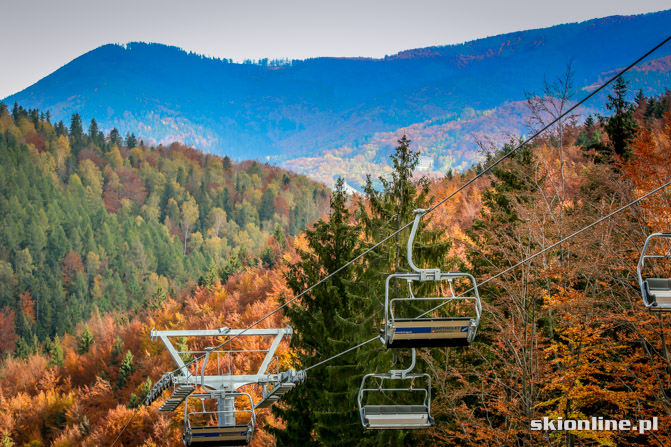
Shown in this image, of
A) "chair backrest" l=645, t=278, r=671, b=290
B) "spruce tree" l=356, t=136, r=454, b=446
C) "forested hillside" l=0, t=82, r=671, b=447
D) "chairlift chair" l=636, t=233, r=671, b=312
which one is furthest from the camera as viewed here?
"spruce tree" l=356, t=136, r=454, b=446

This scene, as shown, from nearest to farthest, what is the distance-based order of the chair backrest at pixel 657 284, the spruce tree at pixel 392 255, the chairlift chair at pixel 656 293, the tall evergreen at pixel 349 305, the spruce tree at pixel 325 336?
the chairlift chair at pixel 656 293 → the chair backrest at pixel 657 284 → the spruce tree at pixel 392 255 → the tall evergreen at pixel 349 305 → the spruce tree at pixel 325 336

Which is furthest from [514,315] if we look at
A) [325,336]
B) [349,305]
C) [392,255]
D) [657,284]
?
[657,284]

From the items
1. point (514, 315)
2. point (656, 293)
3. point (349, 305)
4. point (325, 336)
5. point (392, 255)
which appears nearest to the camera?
point (656, 293)

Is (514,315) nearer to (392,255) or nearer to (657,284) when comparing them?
(392,255)

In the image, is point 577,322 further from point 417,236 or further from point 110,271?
point 110,271

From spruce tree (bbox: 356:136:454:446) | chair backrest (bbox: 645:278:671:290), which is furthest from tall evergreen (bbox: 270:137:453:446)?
chair backrest (bbox: 645:278:671:290)

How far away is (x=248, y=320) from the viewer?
74.1 meters

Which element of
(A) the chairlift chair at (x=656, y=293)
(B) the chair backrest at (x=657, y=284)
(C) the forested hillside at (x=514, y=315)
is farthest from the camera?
(C) the forested hillside at (x=514, y=315)

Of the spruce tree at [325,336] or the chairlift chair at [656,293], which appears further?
the spruce tree at [325,336]

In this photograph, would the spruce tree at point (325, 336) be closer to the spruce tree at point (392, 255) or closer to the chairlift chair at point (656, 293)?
the spruce tree at point (392, 255)

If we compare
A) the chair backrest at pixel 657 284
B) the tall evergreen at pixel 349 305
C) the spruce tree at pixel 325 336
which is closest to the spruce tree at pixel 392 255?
the tall evergreen at pixel 349 305

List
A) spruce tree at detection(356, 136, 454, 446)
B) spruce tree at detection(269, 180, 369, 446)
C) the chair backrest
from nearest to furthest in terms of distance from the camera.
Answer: the chair backrest → spruce tree at detection(356, 136, 454, 446) → spruce tree at detection(269, 180, 369, 446)

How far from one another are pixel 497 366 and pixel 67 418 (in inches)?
2944

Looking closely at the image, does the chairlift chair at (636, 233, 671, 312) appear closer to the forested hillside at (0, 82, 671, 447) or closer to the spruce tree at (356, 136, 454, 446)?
the forested hillside at (0, 82, 671, 447)
